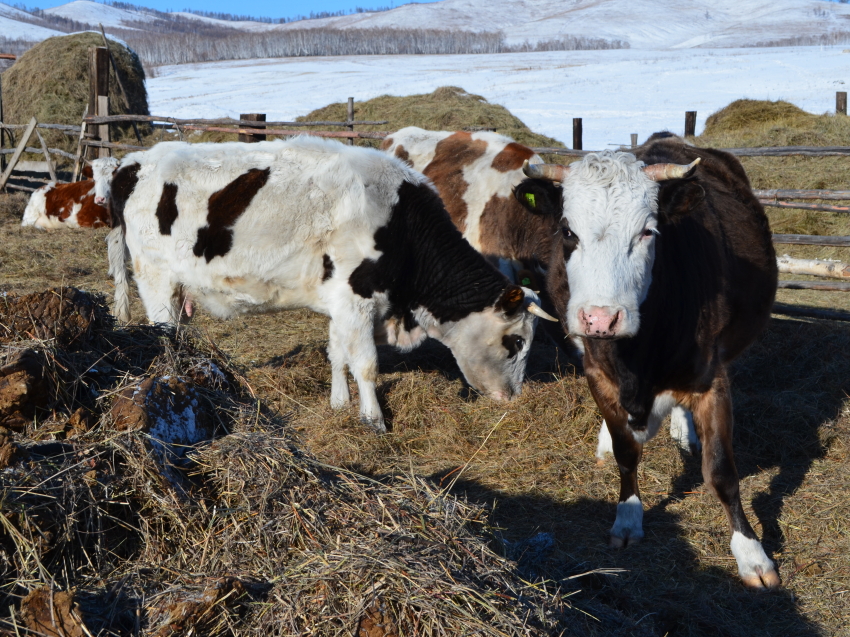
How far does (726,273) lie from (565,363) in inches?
106

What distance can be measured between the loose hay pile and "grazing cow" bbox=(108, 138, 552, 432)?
7.81 feet

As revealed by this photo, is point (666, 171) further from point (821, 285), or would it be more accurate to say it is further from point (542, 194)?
point (821, 285)

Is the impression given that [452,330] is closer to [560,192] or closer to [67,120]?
[560,192]

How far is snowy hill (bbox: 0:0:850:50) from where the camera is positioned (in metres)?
82.2

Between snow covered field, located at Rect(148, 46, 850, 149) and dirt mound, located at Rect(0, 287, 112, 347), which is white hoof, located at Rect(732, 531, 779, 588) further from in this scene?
snow covered field, located at Rect(148, 46, 850, 149)

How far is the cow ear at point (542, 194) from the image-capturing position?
3689mm

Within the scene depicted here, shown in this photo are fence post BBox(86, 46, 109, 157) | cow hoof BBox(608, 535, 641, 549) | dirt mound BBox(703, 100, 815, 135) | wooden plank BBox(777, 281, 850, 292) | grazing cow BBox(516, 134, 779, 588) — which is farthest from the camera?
dirt mound BBox(703, 100, 815, 135)

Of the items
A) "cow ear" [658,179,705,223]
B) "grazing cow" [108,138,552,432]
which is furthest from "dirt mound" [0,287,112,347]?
"cow ear" [658,179,705,223]

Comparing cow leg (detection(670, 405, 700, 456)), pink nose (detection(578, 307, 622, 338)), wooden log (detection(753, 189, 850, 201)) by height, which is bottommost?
cow leg (detection(670, 405, 700, 456))

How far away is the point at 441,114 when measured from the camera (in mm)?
18188

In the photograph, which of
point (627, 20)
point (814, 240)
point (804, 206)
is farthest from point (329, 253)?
point (627, 20)

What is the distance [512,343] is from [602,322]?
103 inches

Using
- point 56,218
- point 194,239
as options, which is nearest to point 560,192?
point 194,239

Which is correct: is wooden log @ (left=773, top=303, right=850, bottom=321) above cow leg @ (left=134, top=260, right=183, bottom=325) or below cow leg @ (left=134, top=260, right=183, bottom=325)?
below
